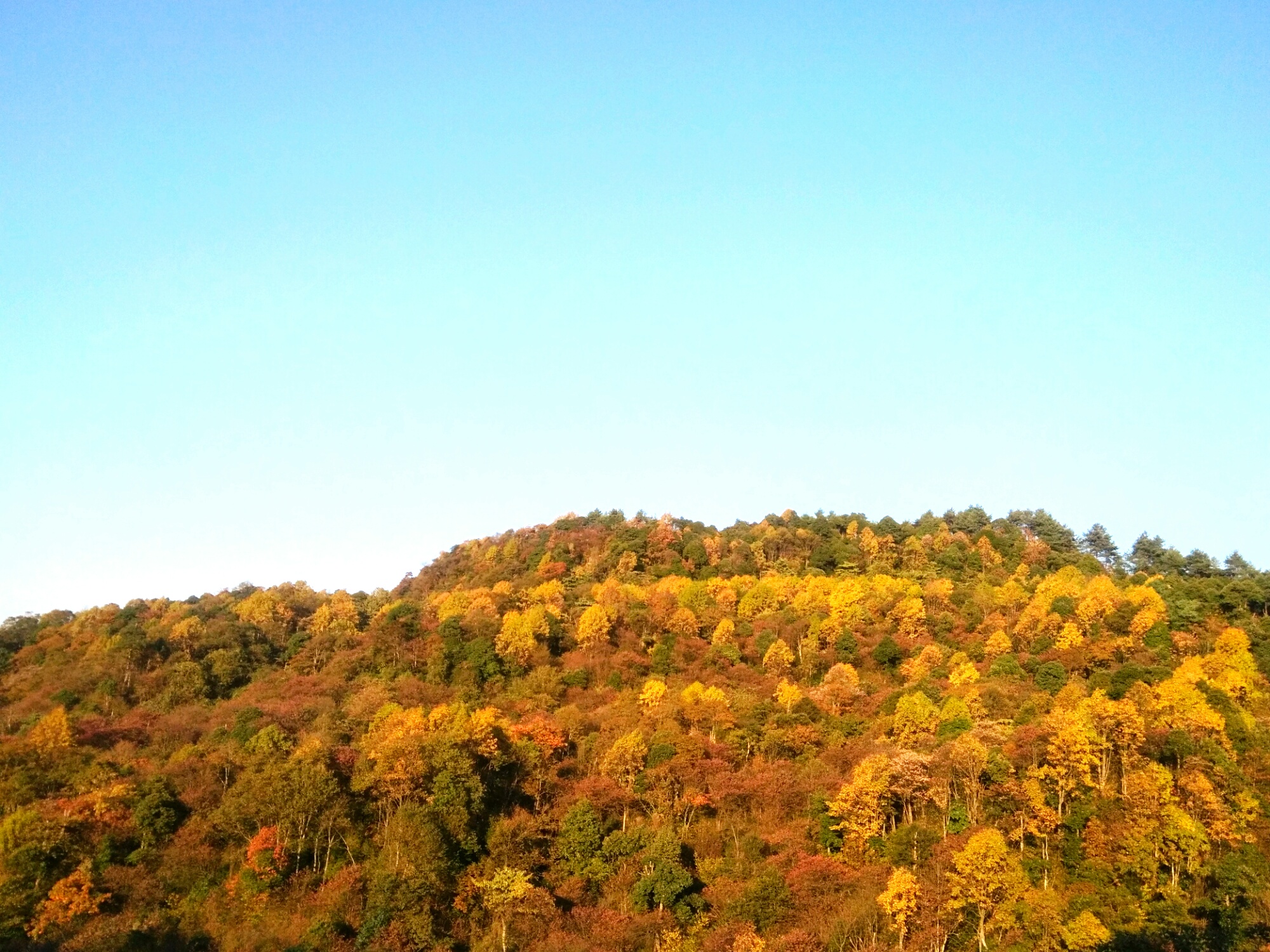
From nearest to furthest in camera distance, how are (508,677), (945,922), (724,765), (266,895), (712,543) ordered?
(945,922), (266,895), (724,765), (508,677), (712,543)

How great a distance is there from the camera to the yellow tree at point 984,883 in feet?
102

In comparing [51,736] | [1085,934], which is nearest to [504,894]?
[1085,934]

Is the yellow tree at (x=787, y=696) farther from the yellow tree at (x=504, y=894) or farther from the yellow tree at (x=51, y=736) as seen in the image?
the yellow tree at (x=51, y=736)

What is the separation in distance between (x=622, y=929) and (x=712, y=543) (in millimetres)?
45821

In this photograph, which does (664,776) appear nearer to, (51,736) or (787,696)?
(787,696)

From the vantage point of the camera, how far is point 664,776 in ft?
132

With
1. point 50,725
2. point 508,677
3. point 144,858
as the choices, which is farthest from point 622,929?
point 50,725

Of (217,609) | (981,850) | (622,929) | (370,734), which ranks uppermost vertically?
(217,609)

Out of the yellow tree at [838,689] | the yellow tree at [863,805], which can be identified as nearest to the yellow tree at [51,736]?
the yellow tree at [863,805]

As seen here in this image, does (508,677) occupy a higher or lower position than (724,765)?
higher

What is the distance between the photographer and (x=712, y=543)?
254ft

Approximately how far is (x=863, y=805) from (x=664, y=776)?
25.9 feet

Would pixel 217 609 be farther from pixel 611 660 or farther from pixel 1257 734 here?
pixel 1257 734

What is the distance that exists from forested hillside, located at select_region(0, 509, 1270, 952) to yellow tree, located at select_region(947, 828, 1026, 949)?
0.32ft
